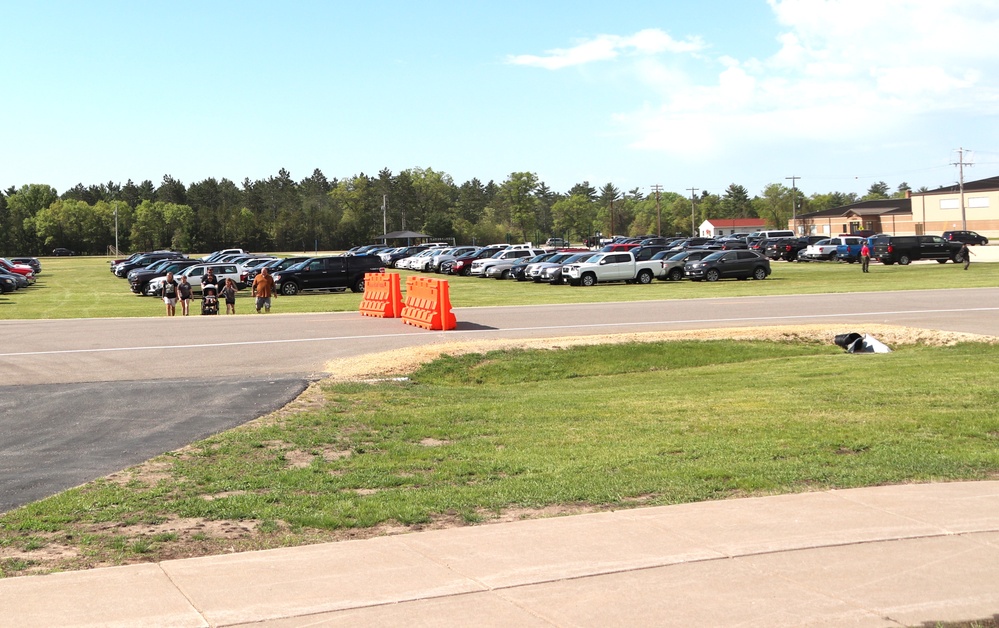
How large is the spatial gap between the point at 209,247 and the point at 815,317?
5027 inches

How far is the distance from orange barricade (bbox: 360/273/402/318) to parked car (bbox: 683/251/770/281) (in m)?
23.8

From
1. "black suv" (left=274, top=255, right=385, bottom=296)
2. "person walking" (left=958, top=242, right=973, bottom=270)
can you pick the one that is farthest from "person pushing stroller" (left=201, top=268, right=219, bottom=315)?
"person walking" (left=958, top=242, right=973, bottom=270)

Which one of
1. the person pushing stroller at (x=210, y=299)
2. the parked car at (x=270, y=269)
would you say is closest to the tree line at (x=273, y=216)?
the parked car at (x=270, y=269)

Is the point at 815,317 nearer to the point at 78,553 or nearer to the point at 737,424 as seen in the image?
the point at 737,424

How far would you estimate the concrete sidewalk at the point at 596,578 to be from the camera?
18.4 feet

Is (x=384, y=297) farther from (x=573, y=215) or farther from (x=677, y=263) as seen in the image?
(x=573, y=215)

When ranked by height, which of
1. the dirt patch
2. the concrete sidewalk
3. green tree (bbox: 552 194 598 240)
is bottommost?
the concrete sidewalk

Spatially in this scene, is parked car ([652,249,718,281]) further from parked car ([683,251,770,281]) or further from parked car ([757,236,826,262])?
parked car ([757,236,826,262])

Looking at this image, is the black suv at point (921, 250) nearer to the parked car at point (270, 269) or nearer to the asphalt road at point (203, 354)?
the asphalt road at point (203, 354)

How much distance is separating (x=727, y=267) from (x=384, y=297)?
25493mm

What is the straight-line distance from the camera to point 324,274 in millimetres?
47438

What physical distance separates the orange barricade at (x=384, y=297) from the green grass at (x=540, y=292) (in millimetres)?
3840

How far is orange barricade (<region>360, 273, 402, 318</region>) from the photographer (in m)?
29.2

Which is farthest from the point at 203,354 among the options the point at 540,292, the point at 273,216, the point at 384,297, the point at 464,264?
the point at 273,216
